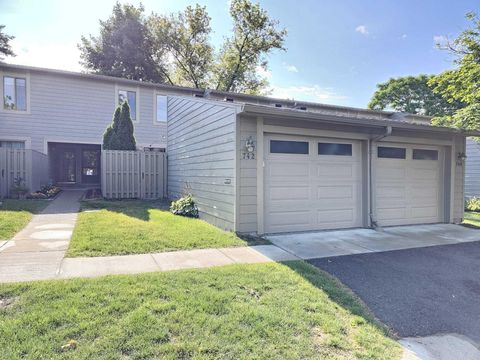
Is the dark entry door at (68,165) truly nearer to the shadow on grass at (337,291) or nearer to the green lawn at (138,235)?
→ the green lawn at (138,235)

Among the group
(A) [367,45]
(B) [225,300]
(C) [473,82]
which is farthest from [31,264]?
(A) [367,45]

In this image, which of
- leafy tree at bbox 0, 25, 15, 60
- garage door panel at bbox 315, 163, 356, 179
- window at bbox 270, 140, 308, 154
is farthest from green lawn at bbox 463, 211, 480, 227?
leafy tree at bbox 0, 25, 15, 60

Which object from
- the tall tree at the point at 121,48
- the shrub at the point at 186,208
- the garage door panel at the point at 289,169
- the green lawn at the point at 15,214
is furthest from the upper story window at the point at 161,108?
the tall tree at the point at 121,48

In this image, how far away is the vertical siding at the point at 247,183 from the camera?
255 inches

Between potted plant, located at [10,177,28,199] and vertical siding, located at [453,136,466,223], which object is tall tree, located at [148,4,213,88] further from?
vertical siding, located at [453,136,466,223]

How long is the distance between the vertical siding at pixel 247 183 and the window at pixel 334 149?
6.38 feet

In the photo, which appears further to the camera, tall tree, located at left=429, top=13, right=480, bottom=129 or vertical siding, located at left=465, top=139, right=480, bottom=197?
vertical siding, located at left=465, top=139, right=480, bottom=197

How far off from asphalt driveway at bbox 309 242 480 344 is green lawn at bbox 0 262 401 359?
15.1 inches

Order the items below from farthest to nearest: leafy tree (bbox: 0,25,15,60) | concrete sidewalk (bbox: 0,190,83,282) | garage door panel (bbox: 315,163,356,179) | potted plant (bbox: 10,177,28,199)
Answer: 1. leafy tree (bbox: 0,25,15,60)
2. potted plant (bbox: 10,177,28,199)
3. garage door panel (bbox: 315,163,356,179)
4. concrete sidewalk (bbox: 0,190,83,282)

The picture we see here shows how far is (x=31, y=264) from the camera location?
4.21 meters

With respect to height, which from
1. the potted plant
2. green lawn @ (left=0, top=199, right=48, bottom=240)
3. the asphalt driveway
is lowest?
the asphalt driveway

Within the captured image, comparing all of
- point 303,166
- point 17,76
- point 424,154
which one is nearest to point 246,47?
point 17,76

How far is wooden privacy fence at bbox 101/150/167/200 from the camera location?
38.3 ft

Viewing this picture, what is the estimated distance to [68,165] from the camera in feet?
63.3
